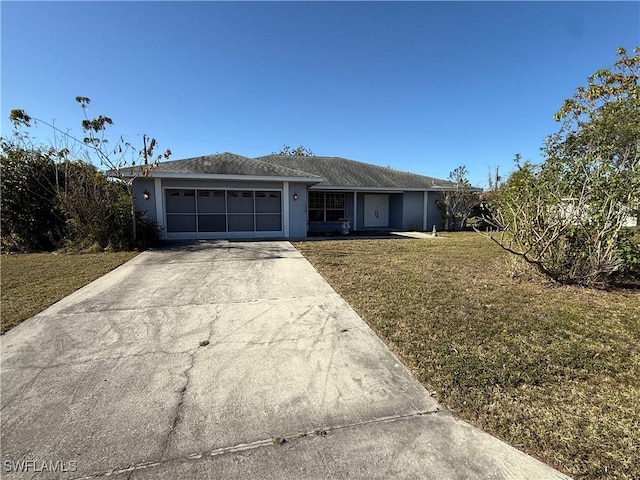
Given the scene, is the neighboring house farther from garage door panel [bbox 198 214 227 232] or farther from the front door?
the front door

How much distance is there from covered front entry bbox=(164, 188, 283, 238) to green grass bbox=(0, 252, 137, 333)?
3.55 meters

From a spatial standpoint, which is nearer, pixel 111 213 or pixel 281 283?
pixel 281 283

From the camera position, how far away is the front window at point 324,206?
18.3 metres

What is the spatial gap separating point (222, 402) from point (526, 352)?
316cm

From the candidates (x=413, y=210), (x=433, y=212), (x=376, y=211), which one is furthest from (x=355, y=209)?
(x=433, y=212)

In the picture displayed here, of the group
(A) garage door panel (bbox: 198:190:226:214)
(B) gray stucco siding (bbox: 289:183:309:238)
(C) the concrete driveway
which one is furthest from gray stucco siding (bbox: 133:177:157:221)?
(C) the concrete driveway

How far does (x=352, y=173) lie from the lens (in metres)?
19.8

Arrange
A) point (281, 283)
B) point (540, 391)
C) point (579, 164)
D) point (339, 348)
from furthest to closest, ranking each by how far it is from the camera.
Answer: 1. point (281, 283)
2. point (579, 164)
3. point (339, 348)
4. point (540, 391)

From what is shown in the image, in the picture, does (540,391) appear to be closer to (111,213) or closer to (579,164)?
(579,164)

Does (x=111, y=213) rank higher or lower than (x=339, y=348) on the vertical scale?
higher

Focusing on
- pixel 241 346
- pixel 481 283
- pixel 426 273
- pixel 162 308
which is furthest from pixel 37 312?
pixel 481 283

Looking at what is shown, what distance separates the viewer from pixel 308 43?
11.8m

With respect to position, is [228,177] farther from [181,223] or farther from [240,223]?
[181,223]

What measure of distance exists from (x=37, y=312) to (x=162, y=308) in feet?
5.83
